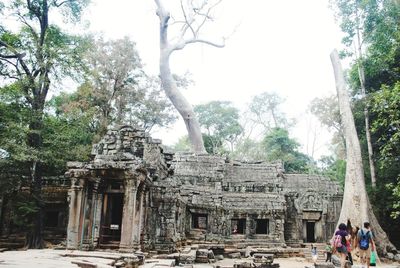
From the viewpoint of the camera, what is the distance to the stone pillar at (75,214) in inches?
452

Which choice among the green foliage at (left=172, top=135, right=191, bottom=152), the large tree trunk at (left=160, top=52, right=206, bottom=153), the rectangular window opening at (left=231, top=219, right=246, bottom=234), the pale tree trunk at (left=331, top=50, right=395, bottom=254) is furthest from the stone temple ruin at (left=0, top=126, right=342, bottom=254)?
the green foliage at (left=172, top=135, right=191, bottom=152)

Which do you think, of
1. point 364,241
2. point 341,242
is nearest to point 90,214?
point 341,242

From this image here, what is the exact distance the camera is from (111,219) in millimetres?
13352

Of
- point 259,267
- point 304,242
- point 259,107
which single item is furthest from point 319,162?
point 259,267

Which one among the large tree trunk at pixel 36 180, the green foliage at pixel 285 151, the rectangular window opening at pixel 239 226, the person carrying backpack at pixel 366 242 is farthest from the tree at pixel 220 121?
the person carrying backpack at pixel 366 242

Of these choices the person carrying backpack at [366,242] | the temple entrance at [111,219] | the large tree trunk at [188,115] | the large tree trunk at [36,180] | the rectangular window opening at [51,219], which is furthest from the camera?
the large tree trunk at [188,115]

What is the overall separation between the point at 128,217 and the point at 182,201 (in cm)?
510

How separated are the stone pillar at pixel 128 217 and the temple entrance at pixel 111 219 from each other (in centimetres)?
108

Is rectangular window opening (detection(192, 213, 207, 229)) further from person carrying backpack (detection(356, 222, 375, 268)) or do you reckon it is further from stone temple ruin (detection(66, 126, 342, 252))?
person carrying backpack (detection(356, 222, 375, 268))

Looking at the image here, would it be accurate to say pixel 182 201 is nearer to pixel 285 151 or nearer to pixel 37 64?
pixel 37 64

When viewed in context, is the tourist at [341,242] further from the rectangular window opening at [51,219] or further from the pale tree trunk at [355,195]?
the rectangular window opening at [51,219]

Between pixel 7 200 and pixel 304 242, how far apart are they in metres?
14.9

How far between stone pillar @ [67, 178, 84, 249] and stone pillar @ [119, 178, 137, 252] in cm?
154

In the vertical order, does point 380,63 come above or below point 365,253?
above
